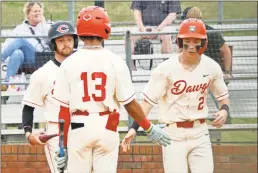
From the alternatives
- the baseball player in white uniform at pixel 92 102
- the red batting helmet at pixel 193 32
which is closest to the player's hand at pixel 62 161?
the baseball player in white uniform at pixel 92 102

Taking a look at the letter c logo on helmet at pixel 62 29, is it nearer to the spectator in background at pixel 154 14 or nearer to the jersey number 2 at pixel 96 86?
the jersey number 2 at pixel 96 86

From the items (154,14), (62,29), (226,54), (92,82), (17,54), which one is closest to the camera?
(92,82)

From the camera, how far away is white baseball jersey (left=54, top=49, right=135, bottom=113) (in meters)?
7.20

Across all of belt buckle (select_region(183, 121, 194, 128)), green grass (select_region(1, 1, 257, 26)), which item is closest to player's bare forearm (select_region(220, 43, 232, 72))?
green grass (select_region(1, 1, 257, 26))

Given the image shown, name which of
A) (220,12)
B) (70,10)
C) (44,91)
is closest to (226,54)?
(220,12)

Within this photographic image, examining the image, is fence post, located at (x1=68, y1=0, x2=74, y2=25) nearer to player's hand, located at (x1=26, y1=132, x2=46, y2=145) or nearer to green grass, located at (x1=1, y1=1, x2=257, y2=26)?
green grass, located at (x1=1, y1=1, x2=257, y2=26)

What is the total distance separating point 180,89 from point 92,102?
146 centimetres

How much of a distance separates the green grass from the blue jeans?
0.94 m

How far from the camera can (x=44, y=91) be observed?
841cm

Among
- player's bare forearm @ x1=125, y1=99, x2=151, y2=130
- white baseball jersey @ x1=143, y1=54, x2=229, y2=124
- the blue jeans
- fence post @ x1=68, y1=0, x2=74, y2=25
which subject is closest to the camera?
player's bare forearm @ x1=125, y1=99, x2=151, y2=130

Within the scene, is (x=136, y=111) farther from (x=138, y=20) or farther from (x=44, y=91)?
(x=138, y=20)

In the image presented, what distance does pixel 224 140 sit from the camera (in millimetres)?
11805

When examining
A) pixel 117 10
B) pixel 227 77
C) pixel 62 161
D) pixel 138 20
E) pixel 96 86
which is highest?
pixel 117 10

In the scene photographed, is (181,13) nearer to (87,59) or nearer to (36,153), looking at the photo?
(36,153)
